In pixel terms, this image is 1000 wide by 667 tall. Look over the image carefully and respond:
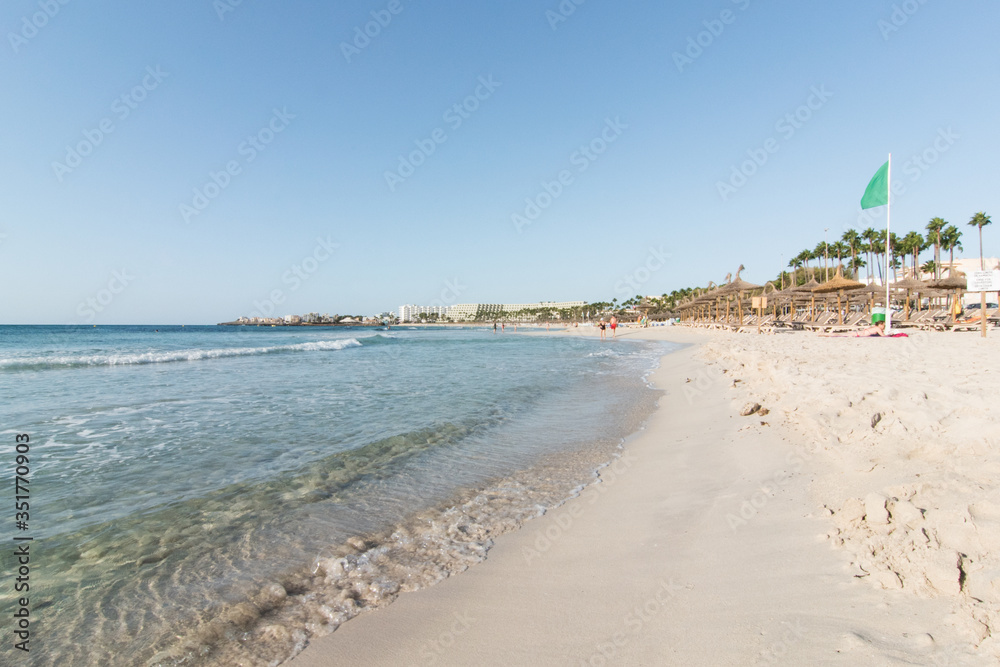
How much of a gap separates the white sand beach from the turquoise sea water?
0.50 metres

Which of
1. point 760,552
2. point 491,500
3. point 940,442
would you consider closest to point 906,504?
point 760,552

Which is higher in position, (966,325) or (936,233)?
(936,233)

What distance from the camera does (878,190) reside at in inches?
728

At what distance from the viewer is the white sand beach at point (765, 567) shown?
2.17 m

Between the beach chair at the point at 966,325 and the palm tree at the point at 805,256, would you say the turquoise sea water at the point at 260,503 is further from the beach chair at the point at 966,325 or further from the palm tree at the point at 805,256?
the palm tree at the point at 805,256

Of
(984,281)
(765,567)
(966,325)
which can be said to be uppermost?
(984,281)

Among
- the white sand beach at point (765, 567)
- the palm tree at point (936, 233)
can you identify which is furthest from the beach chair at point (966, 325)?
the palm tree at point (936, 233)

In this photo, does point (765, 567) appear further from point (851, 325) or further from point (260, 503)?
point (851, 325)

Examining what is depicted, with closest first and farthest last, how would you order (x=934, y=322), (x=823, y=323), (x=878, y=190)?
(x=878, y=190), (x=934, y=322), (x=823, y=323)

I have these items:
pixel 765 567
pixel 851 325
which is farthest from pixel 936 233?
pixel 765 567

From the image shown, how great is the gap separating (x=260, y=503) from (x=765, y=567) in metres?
4.57

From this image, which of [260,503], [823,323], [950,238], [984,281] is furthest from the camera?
[950,238]

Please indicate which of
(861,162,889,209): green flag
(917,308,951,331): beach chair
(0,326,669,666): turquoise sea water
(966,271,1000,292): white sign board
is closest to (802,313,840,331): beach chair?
(917,308,951,331): beach chair

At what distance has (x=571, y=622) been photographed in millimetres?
2635
